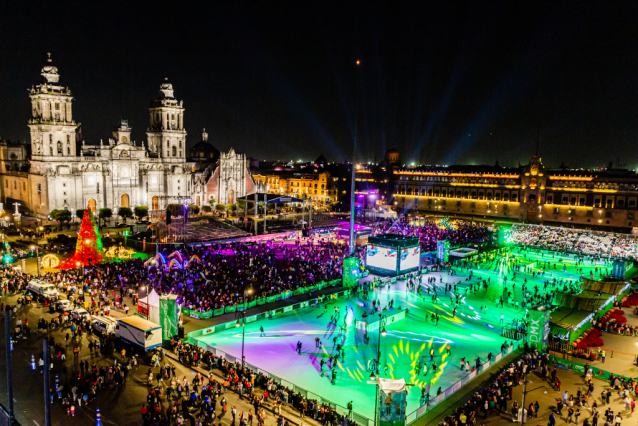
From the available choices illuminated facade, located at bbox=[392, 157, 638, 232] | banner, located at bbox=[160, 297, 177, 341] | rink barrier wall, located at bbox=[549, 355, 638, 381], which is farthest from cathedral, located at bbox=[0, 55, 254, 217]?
rink barrier wall, located at bbox=[549, 355, 638, 381]

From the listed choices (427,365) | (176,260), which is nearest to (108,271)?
(176,260)

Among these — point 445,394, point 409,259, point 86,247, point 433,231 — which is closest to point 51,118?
point 86,247

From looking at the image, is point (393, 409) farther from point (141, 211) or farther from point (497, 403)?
point (141, 211)

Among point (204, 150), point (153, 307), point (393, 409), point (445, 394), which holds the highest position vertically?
point (204, 150)

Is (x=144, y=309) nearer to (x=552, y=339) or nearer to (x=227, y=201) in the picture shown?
(x=552, y=339)

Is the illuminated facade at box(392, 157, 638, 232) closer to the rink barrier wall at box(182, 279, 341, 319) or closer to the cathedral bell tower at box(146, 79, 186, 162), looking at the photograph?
the cathedral bell tower at box(146, 79, 186, 162)

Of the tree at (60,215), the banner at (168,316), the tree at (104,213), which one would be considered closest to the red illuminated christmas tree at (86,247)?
the banner at (168,316)

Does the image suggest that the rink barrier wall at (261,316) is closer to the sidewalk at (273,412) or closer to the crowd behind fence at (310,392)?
the crowd behind fence at (310,392)
